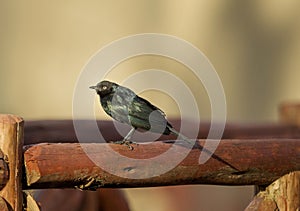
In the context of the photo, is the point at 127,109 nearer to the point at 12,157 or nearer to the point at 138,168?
the point at 138,168

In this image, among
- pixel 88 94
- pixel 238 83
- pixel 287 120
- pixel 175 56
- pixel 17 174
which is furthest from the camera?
pixel 238 83

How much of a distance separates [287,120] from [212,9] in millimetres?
2392

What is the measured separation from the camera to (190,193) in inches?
142

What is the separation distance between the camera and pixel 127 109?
1760 millimetres

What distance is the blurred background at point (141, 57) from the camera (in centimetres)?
527

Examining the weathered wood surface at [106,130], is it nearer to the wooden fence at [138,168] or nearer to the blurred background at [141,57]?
the wooden fence at [138,168]

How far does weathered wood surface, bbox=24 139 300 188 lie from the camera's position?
5.62 feet

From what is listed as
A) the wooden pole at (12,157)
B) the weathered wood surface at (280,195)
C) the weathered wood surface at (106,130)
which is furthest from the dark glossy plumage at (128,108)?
the weathered wood surface at (106,130)

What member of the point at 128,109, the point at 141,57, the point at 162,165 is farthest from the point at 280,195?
the point at 141,57

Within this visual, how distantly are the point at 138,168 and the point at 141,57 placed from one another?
3.61 m

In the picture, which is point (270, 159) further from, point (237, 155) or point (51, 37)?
point (51, 37)

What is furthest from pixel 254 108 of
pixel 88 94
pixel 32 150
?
pixel 32 150

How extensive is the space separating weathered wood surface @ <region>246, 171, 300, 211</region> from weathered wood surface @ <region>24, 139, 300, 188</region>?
0.02 meters

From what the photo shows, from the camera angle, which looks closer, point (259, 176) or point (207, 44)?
point (259, 176)
